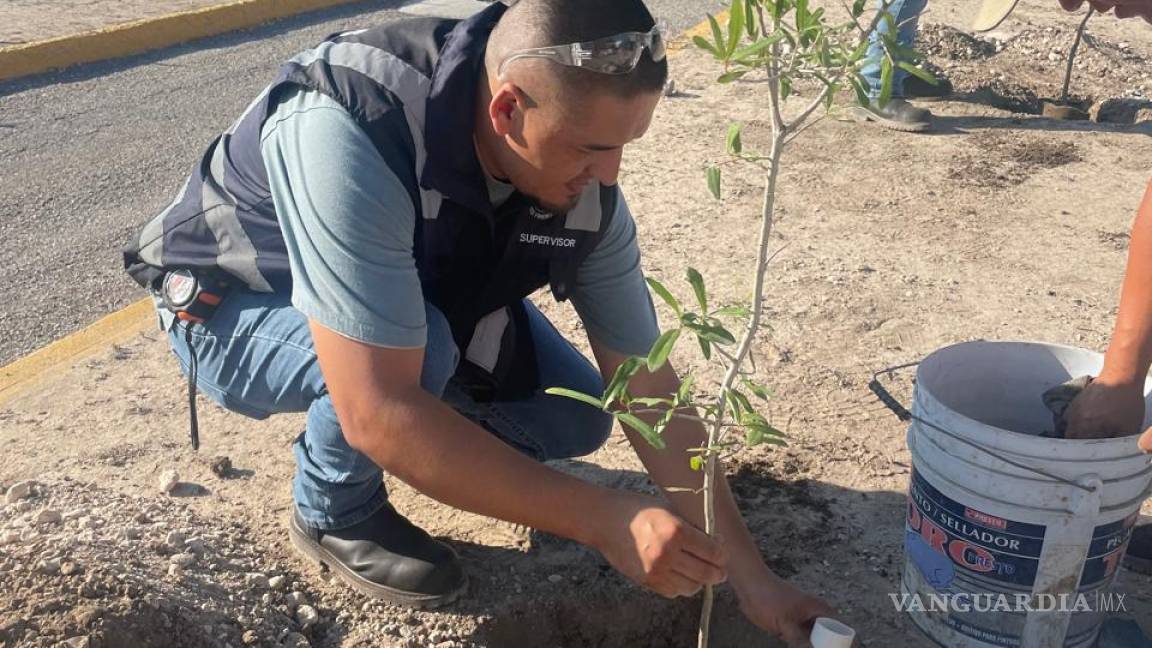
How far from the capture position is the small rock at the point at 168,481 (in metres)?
2.78

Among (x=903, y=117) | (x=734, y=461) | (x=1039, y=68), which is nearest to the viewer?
(x=734, y=461)

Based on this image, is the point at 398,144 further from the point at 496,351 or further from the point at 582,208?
the point at 496,351

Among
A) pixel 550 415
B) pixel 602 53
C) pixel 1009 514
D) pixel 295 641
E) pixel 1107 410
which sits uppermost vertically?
pixel 602 53

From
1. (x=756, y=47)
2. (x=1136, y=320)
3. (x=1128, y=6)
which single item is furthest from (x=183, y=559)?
(x=1128, y=6)

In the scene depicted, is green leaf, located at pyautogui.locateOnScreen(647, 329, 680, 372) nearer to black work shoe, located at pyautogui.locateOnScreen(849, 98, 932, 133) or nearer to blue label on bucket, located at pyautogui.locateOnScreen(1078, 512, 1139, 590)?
blue label on bucket, located at pyautogui.locateOnScreen(1078, 512, 1139, 590)

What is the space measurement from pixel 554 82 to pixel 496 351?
32.4 inches

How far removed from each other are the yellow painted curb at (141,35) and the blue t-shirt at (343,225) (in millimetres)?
5259

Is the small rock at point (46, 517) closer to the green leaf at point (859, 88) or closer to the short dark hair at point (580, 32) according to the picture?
the short dark hair at point (580, 32)

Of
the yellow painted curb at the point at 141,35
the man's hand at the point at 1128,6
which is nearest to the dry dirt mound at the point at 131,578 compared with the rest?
the man's hand at the point at 1128,6

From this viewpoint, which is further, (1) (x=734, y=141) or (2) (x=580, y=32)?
(2) (x=580, y=32)

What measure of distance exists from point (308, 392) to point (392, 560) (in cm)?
39

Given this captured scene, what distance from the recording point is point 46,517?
249 cm

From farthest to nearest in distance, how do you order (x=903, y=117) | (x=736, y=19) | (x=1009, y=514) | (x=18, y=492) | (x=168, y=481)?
(x=903, y=117), (x=168, y=481), (x=18, y=492), (x=1009, y=514), (x=736, y=19)

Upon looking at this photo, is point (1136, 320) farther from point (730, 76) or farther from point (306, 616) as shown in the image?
point (306, 616)
